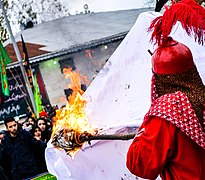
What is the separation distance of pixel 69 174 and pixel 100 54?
16446 mm

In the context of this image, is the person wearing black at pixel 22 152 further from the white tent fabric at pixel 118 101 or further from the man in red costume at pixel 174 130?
the man in red costume at pixel 174 130

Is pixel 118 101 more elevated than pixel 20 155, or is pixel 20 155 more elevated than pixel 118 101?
pixel 118 101

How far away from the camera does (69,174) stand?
12.1 ft

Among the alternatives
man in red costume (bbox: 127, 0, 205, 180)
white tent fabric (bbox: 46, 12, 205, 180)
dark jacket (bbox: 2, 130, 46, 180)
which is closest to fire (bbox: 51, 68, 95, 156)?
white tent fabric (bbox: 46, 12, 205, 180)

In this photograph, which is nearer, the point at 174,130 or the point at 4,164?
the point at 174,130

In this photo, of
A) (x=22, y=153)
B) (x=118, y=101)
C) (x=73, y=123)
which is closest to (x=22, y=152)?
(x=22, y=153)

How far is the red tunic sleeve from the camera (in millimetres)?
1805

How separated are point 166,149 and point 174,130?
10 centimetres

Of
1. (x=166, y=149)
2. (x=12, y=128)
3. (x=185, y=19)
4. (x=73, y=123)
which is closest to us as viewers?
(x=166, y=149)

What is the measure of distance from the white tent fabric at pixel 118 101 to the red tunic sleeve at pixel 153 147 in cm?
115

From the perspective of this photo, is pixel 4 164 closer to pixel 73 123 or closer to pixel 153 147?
pixel 73 123

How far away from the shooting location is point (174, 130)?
182 cm

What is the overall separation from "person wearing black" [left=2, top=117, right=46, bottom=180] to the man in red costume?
3.71 m

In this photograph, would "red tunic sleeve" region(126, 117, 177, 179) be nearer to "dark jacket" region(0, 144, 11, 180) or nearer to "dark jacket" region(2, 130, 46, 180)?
"dark jacket" region(2, 130, 46, 180)
